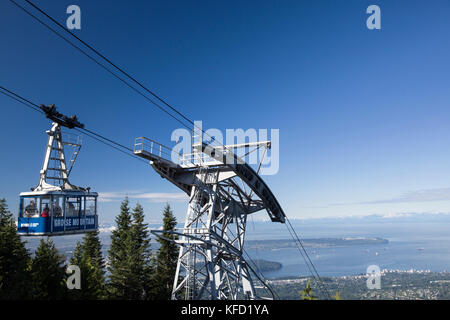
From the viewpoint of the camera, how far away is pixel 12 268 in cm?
2352

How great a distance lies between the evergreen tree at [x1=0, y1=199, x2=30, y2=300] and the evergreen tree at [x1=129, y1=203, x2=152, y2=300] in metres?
11.0

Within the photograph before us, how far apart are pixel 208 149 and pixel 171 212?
23.4m

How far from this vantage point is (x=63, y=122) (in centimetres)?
1252

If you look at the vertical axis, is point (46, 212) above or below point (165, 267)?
above

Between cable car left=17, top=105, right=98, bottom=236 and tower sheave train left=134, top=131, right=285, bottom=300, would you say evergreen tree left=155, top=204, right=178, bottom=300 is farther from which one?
cable car left=17, top=105, right=98, bottom=236

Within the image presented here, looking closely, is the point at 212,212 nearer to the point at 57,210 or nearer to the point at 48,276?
the point at 57,210

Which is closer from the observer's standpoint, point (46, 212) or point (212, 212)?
point (46, 212)

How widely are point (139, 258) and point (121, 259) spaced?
3.36 metres

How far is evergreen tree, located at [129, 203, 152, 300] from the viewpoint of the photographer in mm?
32531

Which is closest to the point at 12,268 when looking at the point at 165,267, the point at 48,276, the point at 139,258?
the point at 48,276

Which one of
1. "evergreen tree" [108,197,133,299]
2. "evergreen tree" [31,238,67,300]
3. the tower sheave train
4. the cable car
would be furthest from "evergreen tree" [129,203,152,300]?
the cable car

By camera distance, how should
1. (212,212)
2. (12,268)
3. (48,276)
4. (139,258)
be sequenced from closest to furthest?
(212,212)
(12,268)
(48,276)
(139,258)
